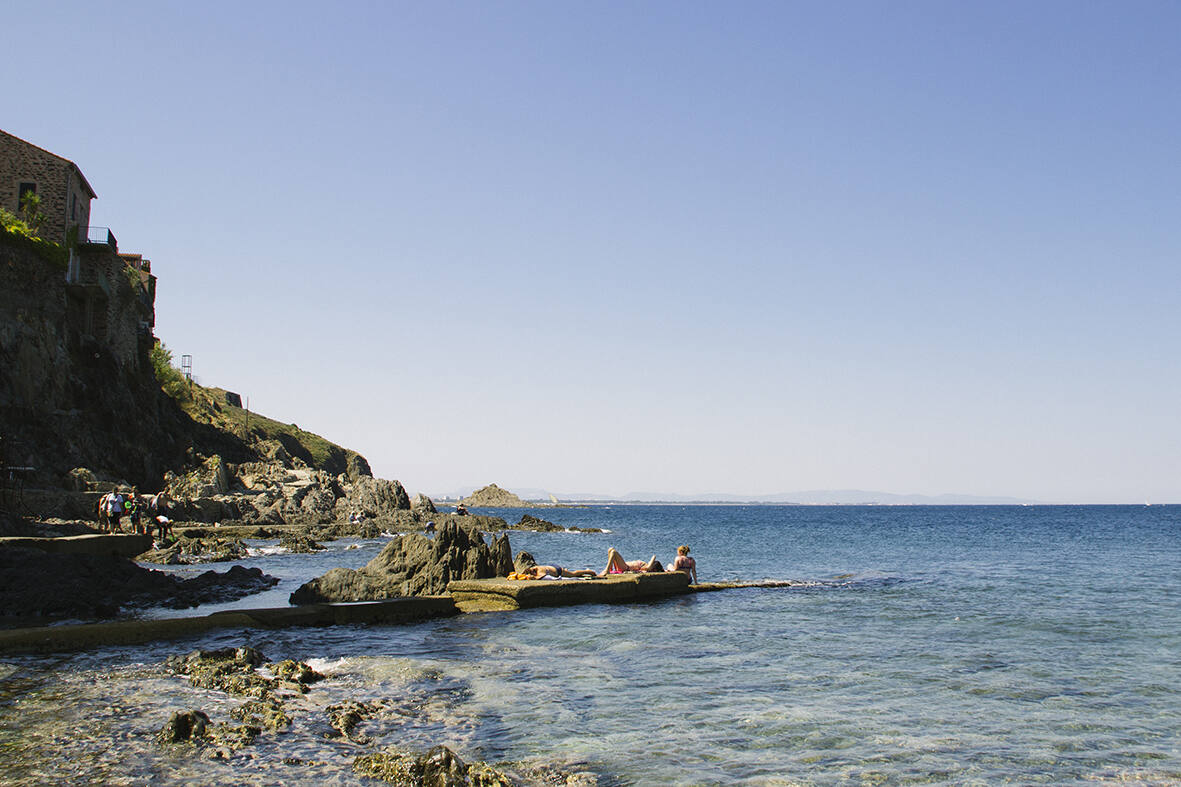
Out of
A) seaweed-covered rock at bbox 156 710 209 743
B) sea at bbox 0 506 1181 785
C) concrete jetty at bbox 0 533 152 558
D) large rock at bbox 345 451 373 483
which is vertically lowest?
sea at bbox 0 506 1181 785

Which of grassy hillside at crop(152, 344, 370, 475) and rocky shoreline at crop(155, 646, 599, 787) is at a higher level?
grassy hillside at crop(152, 344, 370, 475)

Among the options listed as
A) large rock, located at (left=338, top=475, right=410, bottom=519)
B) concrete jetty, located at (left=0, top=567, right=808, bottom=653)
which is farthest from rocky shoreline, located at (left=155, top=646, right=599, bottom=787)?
large rock, located at (left=338, top=475, right=410, bottom=519)

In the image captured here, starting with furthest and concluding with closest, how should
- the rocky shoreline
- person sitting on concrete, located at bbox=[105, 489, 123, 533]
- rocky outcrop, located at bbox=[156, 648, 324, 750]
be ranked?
person sitting on concrete, located at bbox=[105, 489, 123, 533], rocky outcrop, located at bbox=[156, 648, 324, 750], the rocky shoreline

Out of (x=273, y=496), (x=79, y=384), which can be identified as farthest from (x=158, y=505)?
(x=273, y=496)

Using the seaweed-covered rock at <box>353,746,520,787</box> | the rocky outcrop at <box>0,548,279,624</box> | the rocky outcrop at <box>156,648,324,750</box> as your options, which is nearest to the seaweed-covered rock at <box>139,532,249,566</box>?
the rocky outcrop at <box>0,548,279,624</box>

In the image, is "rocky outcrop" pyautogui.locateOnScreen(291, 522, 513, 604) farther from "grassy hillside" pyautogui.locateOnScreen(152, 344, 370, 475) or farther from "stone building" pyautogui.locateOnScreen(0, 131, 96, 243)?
"grassy hillside" pyautogui.locateOnScreen(152, 344, 370, 475)

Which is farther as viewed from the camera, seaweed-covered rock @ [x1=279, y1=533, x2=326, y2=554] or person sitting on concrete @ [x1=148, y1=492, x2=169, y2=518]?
person sitting on concrete @ [x1=148, y1=492, x2=169, y2=518]

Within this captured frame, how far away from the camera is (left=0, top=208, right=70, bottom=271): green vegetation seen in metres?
43.8

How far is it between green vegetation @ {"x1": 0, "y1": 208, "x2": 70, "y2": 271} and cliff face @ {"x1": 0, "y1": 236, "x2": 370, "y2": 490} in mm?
331

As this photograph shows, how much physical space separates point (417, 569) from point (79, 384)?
39137 millimetres

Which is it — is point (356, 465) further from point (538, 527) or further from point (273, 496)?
point (273, 496)

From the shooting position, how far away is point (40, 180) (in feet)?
159

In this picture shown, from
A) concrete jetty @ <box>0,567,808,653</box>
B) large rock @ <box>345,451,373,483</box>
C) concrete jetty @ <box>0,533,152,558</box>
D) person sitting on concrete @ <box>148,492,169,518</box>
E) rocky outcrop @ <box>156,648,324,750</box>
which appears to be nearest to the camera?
rocky outcrop @ <box>156,648,324,750</box>

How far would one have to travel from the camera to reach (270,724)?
841cm
